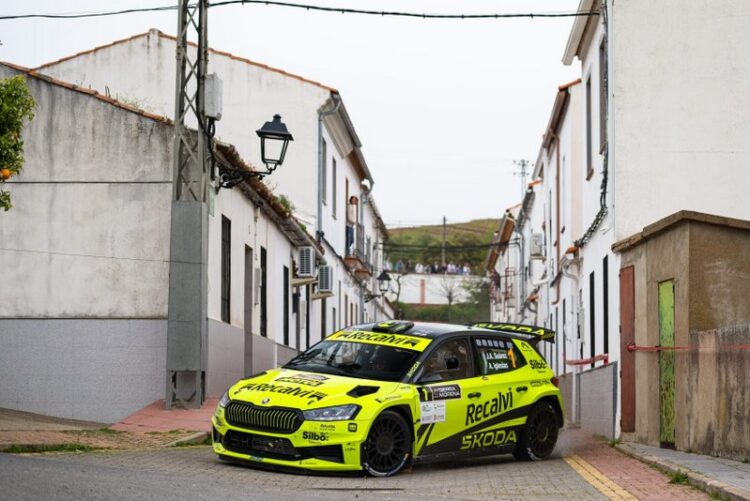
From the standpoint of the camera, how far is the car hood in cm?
1219

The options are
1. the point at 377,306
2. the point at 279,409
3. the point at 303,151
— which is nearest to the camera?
the point at 279,409

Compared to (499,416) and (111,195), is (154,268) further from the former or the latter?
(499,416)

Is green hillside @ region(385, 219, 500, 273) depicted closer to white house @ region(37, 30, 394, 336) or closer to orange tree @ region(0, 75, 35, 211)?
white house @ region(37, 30, 394, 336)

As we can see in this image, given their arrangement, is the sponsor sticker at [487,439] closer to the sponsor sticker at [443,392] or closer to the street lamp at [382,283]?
the sponsor sticker at [443,392]

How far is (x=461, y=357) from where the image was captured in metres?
14.1

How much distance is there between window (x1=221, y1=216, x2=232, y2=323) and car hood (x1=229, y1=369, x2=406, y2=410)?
8.20m

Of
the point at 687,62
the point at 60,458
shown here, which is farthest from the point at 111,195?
the point at 687,62

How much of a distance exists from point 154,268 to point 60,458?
6196mm

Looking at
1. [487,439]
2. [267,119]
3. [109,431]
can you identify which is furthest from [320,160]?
[487,439]

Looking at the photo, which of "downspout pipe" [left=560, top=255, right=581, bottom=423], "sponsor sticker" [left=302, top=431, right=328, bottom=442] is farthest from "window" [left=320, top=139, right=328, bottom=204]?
"sponsor sticker" [left=302, top=431, right=328, bottom=442]

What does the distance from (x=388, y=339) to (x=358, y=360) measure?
50 centimetres

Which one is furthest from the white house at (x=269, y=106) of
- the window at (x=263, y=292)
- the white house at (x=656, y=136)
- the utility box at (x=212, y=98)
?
the white house at (x=656, y=136)

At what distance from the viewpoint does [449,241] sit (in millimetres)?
148000

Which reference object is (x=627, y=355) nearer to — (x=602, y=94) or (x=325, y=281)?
(x=602, y=94)
